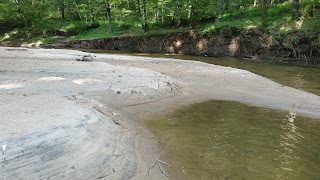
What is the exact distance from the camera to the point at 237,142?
411 centimetres

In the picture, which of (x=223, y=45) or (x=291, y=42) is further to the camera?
(x=223, y=45)

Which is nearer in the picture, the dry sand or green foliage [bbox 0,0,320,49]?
the dry sand

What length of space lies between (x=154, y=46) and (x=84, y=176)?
58.9ft

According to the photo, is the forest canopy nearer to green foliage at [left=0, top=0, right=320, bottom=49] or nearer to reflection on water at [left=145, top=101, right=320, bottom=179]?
green foliage at [left=0, top=0, right=320, bottom=49]

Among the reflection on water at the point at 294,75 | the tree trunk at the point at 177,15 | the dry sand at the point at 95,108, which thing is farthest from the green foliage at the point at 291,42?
the tree trunk at the point at 177,15

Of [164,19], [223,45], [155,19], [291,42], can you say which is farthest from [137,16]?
[291,42]

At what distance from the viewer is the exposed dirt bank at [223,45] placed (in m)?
13.3

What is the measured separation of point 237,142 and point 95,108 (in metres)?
2.77

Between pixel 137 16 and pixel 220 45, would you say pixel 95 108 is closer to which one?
pixel 220 45

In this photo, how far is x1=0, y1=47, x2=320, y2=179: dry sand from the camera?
2760mm

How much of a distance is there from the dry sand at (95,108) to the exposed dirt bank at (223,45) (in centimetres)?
621

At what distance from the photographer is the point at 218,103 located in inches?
255

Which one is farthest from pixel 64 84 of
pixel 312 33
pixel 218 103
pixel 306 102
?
pixel 312 33

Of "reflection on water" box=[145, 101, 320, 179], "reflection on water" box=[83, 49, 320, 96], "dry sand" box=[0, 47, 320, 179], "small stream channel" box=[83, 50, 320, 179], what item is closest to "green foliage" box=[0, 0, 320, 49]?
"reflection on water" box=[83, 49, 320, 96]
